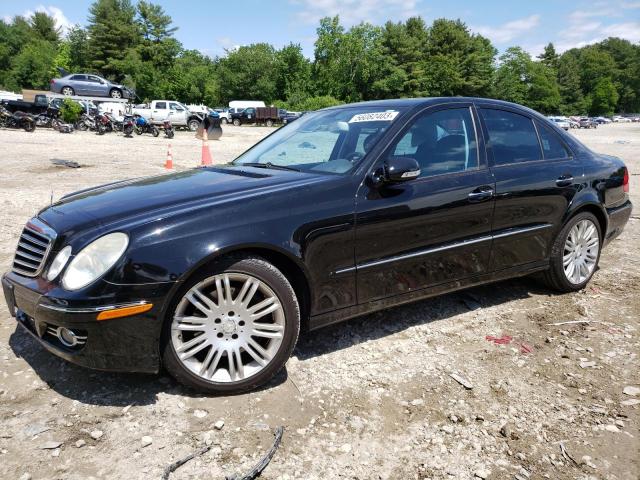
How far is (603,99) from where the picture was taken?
4552 inches

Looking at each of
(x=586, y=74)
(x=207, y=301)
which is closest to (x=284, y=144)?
(x=207, y=301)

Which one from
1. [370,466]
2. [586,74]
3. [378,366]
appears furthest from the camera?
[586,74]

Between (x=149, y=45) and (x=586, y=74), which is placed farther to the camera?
(x=586, y=74)

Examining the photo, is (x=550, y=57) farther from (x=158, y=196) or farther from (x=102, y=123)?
(x=158, y=196)

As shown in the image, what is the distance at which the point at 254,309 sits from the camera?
9.29 ft

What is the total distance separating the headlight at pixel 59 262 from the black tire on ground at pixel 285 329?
0.58 m

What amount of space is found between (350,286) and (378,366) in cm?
54

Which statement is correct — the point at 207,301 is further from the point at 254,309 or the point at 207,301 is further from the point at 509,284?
the point at 509,284

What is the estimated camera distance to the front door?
10.5ft

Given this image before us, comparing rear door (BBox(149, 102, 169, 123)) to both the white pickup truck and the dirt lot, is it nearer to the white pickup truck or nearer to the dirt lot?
the white pickup truck

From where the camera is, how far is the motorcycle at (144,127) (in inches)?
1112

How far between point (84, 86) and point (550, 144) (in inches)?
1492

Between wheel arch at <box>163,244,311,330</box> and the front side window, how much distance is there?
3.37 feet

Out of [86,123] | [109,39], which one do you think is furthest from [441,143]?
[109,39]
